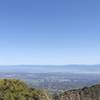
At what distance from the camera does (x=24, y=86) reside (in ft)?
101

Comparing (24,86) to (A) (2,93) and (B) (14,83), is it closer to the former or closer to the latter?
(B) (14,83)

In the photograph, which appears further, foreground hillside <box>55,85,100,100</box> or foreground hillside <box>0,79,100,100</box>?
foreground hillside <box>55,85,100,100</box>

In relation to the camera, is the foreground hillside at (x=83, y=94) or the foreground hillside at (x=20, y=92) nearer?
the foreground hillside at (x=20, y=92)

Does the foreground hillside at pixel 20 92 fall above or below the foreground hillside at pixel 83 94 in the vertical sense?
above

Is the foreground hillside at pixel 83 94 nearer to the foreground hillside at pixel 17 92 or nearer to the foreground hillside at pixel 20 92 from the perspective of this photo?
the foreground hillside at pixel 20 92

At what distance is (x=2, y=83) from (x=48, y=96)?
5651 millimetres

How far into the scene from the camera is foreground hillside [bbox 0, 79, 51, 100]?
1097 inches

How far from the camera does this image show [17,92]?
28.8 meters

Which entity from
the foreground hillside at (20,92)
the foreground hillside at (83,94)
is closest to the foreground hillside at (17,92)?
the foreground hillside at (20,92)

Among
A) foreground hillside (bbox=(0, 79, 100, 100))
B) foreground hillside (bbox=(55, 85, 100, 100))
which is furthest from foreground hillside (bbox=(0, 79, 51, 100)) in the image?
foreground hillside (bbox=(55, 85, 100, 100))

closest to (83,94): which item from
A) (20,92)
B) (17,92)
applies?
(20,92)

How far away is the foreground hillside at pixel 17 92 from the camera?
91.5 ft

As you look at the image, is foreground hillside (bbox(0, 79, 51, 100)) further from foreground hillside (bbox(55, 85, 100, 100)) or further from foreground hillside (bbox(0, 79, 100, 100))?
foreground hillside (bbox(55, 85, 100, 100))

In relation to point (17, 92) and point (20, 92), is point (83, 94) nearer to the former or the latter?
point (20, 92)
